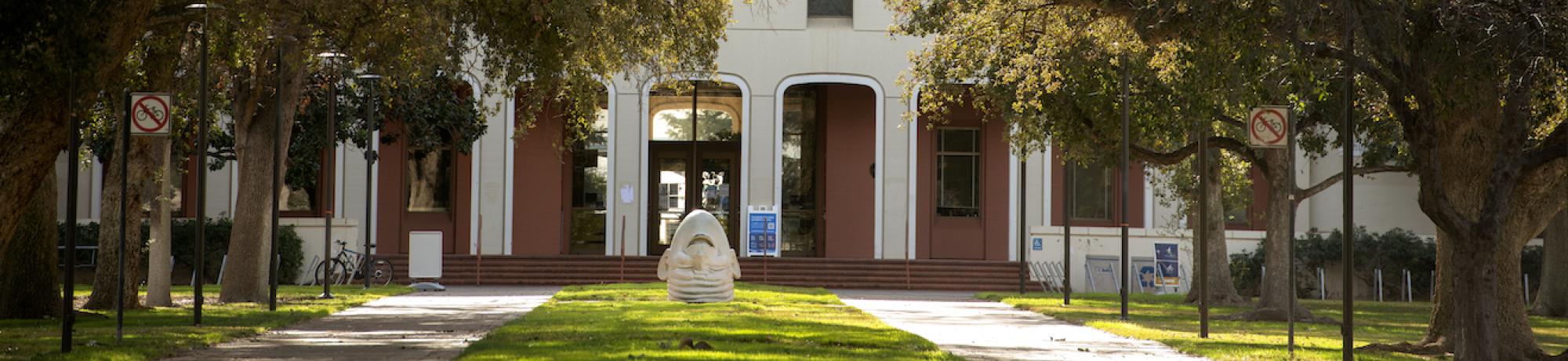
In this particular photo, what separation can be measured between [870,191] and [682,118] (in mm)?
5272

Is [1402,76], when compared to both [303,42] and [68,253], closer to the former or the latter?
[68,253]

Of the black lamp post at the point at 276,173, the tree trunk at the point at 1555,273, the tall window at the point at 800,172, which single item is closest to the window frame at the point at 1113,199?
the tall window at the point at 800,172

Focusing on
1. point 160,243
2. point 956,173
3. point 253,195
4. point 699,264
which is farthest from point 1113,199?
point 160,243

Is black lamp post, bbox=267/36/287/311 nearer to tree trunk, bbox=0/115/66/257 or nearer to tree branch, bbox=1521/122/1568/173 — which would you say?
tree trunk, bbox=0/115/66/257

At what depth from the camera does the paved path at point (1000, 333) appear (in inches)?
599

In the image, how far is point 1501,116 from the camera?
15672mm

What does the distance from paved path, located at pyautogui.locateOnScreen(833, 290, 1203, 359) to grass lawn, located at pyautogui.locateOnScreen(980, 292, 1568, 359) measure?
45cm

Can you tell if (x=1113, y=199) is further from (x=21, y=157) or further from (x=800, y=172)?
(x=21, y=157)

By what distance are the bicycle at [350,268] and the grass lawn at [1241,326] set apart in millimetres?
13502

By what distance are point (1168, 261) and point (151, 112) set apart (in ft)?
94.6

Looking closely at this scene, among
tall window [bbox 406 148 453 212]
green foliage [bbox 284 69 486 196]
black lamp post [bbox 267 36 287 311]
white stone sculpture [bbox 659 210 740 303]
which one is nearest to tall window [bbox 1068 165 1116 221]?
tall window [bbox 406 148 453 212]

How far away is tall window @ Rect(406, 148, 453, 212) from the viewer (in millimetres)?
42562

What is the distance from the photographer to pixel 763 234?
39.7 m

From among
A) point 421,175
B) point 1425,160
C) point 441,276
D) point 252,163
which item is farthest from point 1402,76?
point 421,175
